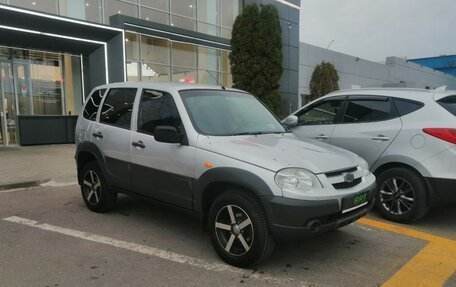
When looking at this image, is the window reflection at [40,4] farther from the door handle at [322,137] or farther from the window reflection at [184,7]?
the door handle at [322,137]

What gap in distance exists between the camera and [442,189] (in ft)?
16.3

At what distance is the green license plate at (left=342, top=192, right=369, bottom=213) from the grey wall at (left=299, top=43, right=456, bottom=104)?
11967 mm

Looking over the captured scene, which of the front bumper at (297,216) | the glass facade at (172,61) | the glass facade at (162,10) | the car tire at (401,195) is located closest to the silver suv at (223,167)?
the front bumper at (297,216)

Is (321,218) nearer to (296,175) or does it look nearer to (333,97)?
(296,175)

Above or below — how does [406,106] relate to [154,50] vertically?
below

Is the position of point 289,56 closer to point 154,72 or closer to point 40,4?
point 154,72

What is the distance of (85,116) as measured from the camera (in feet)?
19.5

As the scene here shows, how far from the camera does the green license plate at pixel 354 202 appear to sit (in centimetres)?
376

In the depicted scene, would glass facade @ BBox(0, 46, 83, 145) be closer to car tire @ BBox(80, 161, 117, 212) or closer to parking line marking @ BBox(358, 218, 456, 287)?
car tire @ BBox(80, 161, 117, 212)

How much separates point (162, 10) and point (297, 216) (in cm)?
1351

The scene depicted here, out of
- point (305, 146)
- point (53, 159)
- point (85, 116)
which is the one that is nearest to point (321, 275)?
point (305, 146)

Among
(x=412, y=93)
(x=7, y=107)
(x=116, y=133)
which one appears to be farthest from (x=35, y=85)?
(x=412, y=93)

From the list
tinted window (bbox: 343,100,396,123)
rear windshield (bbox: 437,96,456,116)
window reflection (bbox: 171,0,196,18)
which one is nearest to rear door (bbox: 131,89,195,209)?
tinted window (bbox: 343,100,396,123)

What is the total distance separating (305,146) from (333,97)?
2.37 meters
